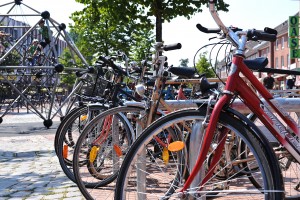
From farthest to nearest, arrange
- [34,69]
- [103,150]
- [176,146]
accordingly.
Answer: [34,69] → [103,150] → [176,146]

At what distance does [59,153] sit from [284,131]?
3104mm

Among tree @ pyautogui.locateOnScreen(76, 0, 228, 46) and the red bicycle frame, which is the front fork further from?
tree @ pyautogui.locateOnScreen(76, 0, 228, 46)

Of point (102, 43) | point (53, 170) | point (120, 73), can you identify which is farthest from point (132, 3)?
point (102, 43)

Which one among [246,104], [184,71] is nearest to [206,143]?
[246,104]

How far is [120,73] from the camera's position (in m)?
5.23

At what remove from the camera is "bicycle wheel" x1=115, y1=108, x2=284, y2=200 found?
2.51 meters

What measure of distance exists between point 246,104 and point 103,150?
2.38m

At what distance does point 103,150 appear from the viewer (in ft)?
16.1

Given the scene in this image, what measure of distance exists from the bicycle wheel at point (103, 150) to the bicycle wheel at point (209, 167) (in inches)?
42.6

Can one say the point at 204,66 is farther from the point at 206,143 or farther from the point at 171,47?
the point at 206,143

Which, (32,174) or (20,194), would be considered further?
(32,174)

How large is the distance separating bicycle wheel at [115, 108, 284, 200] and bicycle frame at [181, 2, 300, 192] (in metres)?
0.04

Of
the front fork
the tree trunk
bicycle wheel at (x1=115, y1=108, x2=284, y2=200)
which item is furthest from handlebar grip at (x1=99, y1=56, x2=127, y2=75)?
the tree trunk

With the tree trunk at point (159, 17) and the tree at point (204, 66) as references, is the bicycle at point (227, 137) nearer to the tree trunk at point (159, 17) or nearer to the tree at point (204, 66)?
the tree at point (204, 66)
